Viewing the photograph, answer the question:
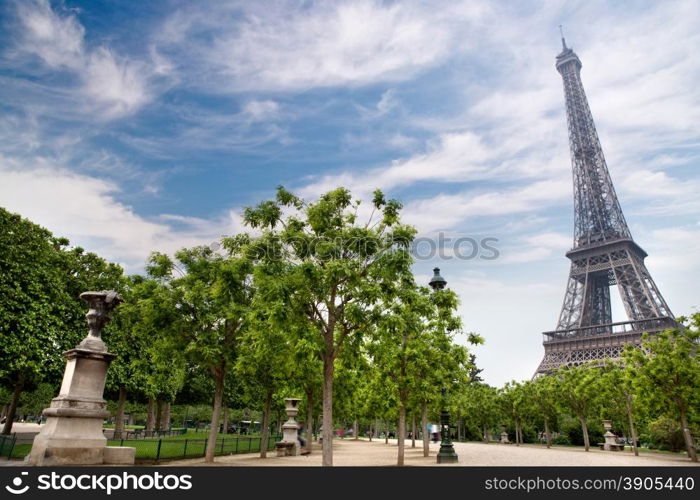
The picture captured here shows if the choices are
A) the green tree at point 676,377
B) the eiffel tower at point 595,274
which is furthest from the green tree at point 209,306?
Result: the eiffel tower at point 595,274

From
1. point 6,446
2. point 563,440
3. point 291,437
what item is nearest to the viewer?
point 6,446

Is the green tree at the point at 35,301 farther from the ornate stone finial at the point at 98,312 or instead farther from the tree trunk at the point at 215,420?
the ornate stone finial at the point at 98,312

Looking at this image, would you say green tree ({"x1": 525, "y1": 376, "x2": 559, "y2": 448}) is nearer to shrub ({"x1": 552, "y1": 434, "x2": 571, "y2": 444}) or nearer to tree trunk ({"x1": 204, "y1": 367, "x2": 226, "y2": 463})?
shrub ({"x1": 552, "y1": 434, "x2": 571, "y2": 444})

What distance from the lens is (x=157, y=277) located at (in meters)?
22.4

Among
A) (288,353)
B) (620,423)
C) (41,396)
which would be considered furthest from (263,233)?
(41,396)

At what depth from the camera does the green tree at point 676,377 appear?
2792 centimetres

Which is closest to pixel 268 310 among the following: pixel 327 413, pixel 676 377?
pixel 327 413

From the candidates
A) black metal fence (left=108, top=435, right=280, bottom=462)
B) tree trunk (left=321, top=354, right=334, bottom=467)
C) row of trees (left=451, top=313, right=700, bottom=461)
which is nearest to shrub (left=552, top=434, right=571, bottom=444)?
row of trees (left=451, top=313, right=700, bottom=461)

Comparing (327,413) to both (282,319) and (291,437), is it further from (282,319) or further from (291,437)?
(291,437)

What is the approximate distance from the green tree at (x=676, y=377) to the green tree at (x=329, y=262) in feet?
74.5

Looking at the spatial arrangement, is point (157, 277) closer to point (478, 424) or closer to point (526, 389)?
point (526, 389)

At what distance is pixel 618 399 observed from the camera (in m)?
39.4

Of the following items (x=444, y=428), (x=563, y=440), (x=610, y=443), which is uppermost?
(x=444, y=428)

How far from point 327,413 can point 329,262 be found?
5255mm
